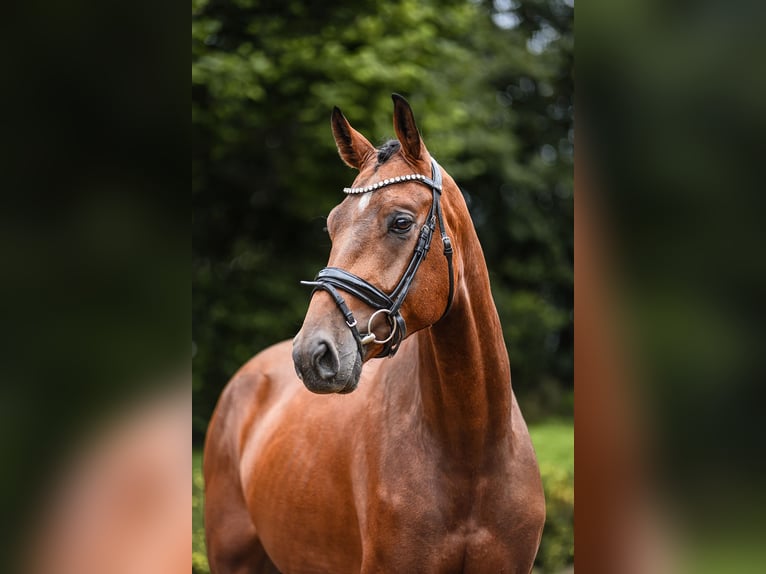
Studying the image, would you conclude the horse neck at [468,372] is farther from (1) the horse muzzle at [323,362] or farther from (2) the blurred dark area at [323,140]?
(2) the blurred dark area at [323,140]

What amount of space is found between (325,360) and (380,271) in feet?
1.19

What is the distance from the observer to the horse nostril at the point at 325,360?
230 centimetres

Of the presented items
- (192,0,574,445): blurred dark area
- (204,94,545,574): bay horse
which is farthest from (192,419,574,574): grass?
(204,94,545,574): bay horse

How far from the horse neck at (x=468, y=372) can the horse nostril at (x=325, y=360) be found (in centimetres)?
61

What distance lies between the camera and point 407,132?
8.85 ft
